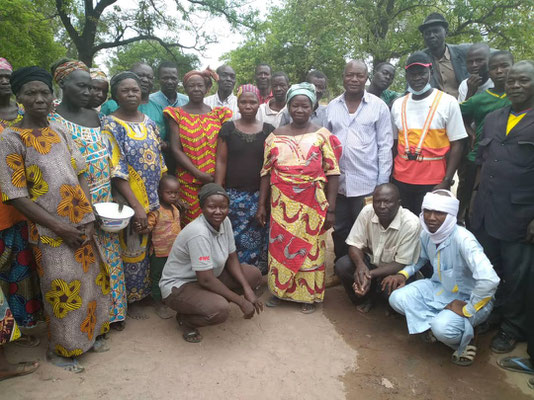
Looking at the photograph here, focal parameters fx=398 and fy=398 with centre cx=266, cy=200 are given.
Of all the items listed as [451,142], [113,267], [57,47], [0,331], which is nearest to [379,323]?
[451,142]

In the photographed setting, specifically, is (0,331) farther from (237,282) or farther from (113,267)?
(237,282)

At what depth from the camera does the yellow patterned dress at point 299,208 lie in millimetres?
3547

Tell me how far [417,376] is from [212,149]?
2599 mm

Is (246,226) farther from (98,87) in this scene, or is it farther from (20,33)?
(20,33)

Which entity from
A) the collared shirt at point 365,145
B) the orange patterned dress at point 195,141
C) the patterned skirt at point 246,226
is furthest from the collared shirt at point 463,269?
the orange patterned dress at point 195,141

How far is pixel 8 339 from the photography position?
2600 mm

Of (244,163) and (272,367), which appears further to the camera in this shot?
(244,163)

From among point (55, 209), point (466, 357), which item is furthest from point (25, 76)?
point (466, 357)

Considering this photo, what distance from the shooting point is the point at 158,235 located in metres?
3.57

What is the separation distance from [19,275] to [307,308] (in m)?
2.41

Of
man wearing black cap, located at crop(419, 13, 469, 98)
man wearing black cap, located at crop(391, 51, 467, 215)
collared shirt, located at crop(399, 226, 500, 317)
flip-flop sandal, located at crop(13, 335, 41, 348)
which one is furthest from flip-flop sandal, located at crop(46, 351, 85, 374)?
man wearing black cap, located at crop(419, 13, 469, 98)

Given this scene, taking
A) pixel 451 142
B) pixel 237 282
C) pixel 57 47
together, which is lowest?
pixel 237 282

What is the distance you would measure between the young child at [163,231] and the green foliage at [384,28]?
1113 centimetres

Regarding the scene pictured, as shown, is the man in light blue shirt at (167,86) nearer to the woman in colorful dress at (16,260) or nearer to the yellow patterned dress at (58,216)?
the woman in colorful dress at (16,260)
